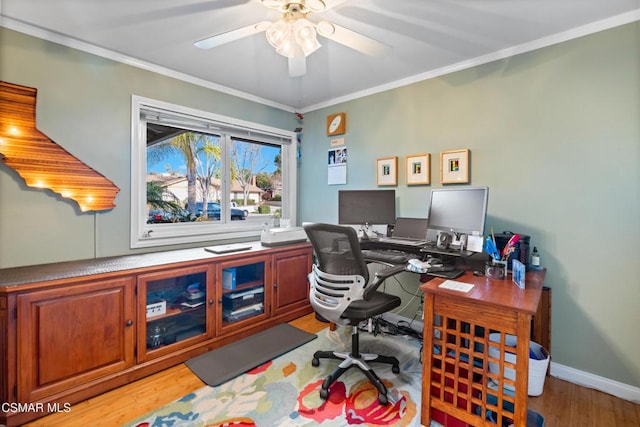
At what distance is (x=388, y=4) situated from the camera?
1718mm

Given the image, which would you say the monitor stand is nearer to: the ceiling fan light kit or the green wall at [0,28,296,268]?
the ceiling fan light kit

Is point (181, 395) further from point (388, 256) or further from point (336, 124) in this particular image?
point (336, 124)

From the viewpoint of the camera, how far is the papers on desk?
157 cm

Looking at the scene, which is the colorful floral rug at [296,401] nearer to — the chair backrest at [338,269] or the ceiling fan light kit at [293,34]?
the chair backrest at [338,269]

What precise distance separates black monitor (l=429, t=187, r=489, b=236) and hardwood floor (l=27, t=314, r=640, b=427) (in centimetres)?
113

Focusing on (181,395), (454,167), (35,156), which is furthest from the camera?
(454,167)

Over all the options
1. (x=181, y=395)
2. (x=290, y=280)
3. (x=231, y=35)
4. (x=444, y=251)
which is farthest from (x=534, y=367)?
(x=231, y=35)

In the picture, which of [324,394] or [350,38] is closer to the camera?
[350,38]

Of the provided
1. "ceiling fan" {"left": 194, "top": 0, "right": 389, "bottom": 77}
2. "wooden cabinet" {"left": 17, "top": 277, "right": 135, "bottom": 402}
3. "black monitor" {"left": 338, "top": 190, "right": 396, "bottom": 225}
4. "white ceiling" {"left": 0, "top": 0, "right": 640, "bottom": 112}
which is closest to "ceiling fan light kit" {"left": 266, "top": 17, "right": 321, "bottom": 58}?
"ceiling fan" {"left": 194, "top": 0, "right": 389, "bottom": 77}

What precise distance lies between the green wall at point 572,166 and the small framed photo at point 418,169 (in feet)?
0.31

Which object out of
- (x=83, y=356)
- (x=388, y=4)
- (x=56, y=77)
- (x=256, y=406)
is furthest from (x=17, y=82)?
(x=256, y=406)

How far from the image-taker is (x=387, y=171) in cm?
293

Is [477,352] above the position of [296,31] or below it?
below

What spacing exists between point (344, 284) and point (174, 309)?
1.38 metres
